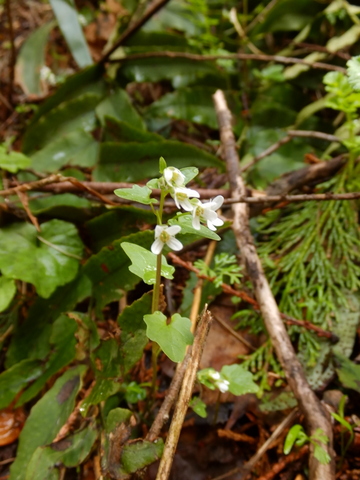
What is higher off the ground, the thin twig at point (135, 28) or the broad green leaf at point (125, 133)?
the thin twig at point (135, 28)

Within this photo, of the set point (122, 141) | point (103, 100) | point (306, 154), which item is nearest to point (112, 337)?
point (122, 141)

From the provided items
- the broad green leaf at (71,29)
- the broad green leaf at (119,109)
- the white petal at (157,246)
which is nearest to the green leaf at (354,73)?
the white petal at (157,246)

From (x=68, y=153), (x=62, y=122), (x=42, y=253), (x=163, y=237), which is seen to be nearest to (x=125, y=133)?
(x=68, y=153)

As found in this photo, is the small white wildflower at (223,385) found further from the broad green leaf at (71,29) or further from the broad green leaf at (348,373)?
the broad green leaf at (71,29)

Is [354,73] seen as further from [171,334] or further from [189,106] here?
[189,106]

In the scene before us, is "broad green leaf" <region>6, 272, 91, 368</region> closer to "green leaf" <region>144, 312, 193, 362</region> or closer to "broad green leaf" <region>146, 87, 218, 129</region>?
"green leaf" <region>144, 312, 193, 362</region>

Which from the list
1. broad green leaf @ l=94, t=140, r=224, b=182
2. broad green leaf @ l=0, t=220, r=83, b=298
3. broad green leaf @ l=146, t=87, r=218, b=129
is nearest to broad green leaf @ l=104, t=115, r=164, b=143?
broad green leaf @ l=94, t=140, r=224, b=182

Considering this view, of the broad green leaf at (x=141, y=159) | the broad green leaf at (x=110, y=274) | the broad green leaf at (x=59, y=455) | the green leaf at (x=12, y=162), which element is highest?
the broad green leaf at (x=141, y=159)

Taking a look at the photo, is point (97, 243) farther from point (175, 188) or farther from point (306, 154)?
point (306, 154)
